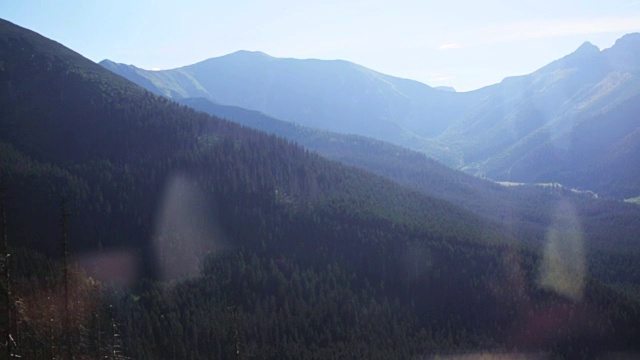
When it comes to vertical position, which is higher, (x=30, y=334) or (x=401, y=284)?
(x=30, y=334)

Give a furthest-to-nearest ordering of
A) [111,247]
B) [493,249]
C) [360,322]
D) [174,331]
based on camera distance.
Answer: [493,249], [111,247], [360,322], [174,331]

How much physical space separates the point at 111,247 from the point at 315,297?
233ft

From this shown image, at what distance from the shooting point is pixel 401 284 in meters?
180

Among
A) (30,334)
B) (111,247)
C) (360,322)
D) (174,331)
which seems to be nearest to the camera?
(30,334)

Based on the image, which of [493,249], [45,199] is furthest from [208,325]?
[493,249]

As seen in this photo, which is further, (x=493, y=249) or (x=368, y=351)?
(x=493, y=249)

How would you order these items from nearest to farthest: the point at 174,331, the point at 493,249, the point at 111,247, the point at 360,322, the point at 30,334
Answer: the point at 30,334, the point at 174,331, the point at 360,322, the point at 111,247, the point at 493,249

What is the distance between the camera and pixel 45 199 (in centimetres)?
17962

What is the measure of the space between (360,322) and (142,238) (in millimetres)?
80325

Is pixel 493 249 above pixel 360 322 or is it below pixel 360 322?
above

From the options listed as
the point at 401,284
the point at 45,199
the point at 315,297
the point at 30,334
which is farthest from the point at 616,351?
the point at 45,199

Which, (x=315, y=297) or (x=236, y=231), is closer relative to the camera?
(x=315, y=297)

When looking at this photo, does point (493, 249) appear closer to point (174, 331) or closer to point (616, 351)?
point (616, 351)

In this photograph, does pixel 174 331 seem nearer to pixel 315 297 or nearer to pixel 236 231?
pixel 315 297
